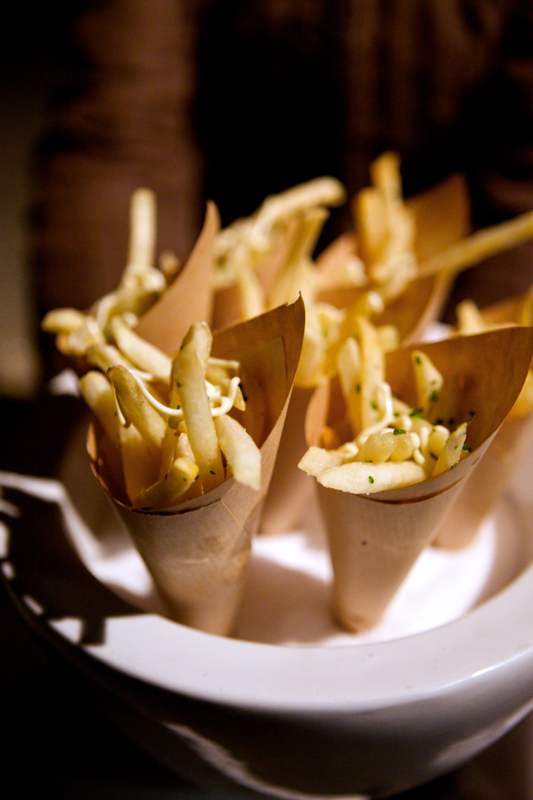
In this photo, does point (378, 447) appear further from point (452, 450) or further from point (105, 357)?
point (105, 357)

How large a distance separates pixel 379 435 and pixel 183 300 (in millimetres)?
241

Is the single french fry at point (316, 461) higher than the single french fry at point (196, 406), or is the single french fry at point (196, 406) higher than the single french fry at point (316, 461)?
the single french fry at point (196, 406)

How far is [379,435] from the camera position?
0.38 meters

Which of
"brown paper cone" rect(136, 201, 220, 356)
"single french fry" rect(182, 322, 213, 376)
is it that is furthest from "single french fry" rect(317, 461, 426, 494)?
"brown paper cone" rect(136, 201, 220, 356)

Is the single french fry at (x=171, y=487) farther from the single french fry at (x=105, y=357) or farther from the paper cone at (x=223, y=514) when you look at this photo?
the single french fry at (x=105, y=357)

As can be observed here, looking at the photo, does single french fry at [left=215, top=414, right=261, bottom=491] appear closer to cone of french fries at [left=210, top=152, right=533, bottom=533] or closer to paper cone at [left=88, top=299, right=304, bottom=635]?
paper cone at [left=88, top=299, right=304, bottom=635]

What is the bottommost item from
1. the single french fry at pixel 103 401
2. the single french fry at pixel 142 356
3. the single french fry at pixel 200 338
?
the single french fry at pixel 103 401

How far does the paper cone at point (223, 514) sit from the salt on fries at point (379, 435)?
5 centimetres

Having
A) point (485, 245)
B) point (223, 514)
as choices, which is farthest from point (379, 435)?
point (485, 245)

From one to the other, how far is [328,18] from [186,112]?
0.44 metres

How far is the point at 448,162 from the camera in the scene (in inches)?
60.3

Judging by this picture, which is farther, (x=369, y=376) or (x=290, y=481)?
(x=290, y=481)

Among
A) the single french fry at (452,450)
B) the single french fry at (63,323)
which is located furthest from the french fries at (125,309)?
the single french fry at (452,450)

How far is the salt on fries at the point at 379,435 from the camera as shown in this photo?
366 mm
